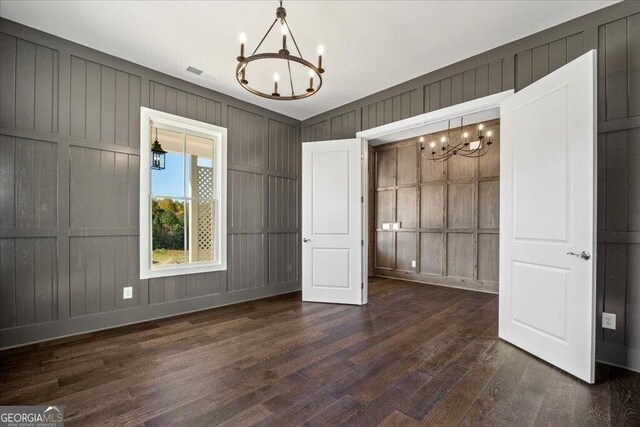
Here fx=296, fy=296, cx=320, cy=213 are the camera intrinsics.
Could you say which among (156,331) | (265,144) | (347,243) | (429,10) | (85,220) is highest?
(429,10)

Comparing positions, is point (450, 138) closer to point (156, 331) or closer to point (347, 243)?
point (347, 243)

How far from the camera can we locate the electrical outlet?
2.44m

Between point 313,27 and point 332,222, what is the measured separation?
251 cm

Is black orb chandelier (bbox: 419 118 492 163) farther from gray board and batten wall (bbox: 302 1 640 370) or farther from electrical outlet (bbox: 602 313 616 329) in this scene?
electrical outlet (bbox: 602 313 616 329)

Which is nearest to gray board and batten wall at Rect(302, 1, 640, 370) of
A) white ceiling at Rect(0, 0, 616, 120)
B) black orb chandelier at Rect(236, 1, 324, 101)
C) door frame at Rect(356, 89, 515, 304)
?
white ceiling at Rect(0, 0, 616, 120)

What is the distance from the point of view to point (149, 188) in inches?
140

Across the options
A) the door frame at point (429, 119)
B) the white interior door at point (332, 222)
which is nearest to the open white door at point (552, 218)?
the door frame at point (429, 119)

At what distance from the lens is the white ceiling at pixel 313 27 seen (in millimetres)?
2557

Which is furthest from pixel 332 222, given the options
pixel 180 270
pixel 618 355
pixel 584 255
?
pixel 618 355

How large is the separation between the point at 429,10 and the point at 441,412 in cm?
310

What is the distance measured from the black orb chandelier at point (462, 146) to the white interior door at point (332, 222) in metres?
1.78

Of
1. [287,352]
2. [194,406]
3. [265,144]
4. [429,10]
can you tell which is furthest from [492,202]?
[194,406]

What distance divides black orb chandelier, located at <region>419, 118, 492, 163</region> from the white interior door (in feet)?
5.85

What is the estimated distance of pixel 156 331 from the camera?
10.5ft
